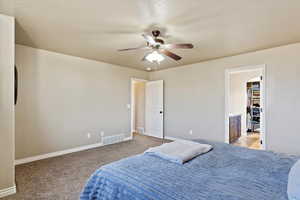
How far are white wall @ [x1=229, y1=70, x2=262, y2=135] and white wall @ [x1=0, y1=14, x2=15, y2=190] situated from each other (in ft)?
20.5

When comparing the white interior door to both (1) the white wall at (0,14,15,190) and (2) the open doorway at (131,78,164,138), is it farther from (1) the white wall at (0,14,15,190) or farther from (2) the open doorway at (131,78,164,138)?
(1) the white wall at (0,14,15,190)

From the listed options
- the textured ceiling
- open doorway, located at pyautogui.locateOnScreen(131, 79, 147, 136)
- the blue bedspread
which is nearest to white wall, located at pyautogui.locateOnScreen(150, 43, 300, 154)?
the textured ceiling

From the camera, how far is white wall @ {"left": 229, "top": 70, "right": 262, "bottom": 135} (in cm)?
597

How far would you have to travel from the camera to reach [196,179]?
4.13ft

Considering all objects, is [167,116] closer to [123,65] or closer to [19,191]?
[123,65]

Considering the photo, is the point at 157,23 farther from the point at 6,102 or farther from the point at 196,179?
the point at 6,102

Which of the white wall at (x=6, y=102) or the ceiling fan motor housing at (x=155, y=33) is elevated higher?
the ceiling fan motor housing at (x=155, y=33)

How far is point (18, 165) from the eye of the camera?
305 cm

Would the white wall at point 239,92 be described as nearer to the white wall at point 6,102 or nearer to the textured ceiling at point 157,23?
the textured ceiling at point 157,23

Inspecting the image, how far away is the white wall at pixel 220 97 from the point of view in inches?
125

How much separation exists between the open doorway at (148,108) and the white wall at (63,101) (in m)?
0.98

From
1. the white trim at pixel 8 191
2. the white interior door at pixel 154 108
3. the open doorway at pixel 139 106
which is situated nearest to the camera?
the white trim at pixel 8 191

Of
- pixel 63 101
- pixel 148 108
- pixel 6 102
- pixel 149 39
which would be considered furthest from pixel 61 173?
pixel 148 108

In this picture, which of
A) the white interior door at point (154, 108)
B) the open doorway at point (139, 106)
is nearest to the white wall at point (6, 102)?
the white interior door at point (154, 108)
